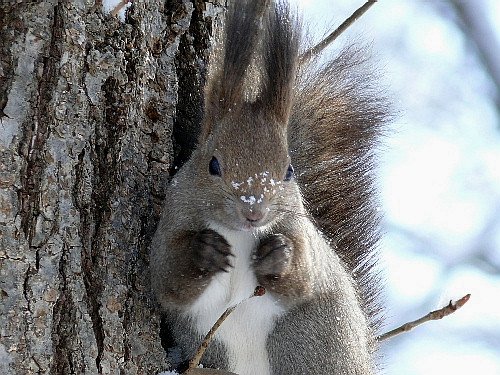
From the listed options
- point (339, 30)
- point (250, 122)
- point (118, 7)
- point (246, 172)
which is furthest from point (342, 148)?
point (118, 7)

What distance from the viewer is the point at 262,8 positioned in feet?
5.49

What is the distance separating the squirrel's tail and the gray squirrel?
1 cm

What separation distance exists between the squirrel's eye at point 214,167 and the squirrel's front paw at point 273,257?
0.19 metres

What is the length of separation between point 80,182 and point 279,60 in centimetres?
53

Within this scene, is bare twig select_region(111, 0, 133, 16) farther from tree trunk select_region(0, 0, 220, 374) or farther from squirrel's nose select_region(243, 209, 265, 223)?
squirrel's nose select_region(243, 209, 265, 223)

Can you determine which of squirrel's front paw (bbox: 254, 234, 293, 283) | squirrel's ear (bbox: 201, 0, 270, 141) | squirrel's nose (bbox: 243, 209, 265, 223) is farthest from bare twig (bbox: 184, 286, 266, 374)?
squirrel's ear (bbox: 201, 0, 270, 141)

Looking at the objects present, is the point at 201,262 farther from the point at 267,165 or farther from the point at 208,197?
the point at 267,165

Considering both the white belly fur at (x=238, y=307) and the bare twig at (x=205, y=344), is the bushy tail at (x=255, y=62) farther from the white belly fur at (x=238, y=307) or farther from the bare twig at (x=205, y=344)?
the bare twig at (x=205, y=344)

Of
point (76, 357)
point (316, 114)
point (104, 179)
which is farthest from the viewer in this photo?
point (316, 114)

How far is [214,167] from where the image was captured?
1.76m

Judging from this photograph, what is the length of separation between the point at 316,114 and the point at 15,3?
86cm

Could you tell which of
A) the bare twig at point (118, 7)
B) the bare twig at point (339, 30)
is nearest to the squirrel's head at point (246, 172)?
the bare twig at point (339, 30)

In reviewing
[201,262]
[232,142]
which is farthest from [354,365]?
[232,142]

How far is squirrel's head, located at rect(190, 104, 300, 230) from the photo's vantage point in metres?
1.67
